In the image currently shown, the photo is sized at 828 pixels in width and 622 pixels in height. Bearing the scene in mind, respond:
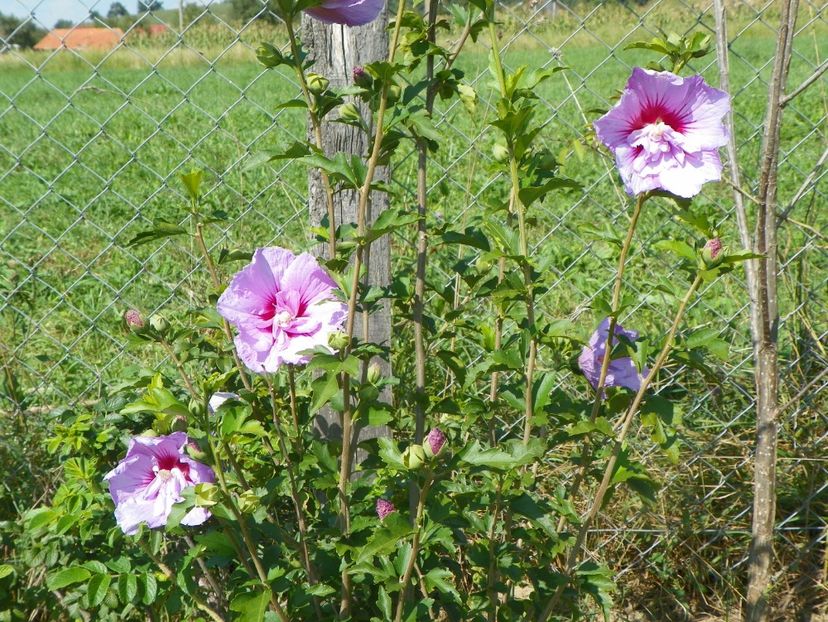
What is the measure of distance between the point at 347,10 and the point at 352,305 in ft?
1.32

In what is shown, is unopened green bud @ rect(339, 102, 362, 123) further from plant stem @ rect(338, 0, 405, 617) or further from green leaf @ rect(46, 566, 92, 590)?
green leaf @ rect(46, 566, 92, 590)

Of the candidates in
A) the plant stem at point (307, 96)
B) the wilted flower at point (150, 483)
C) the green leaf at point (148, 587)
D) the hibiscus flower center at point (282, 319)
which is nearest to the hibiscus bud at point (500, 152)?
the plant stem at point (307, 96)

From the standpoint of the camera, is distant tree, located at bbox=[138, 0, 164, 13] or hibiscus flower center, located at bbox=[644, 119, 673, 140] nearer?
hibiscus flower center, located at bbox=[644, 119, 673, 140]

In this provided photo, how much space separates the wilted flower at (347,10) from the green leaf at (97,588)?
1.01 m

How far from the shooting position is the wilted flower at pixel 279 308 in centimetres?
126

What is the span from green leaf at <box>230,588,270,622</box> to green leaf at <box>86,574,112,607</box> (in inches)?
13.5

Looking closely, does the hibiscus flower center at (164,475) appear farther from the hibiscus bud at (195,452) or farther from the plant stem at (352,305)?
the plant stem at (352,305)

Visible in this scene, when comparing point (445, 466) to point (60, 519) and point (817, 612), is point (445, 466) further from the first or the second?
point (817, 612)

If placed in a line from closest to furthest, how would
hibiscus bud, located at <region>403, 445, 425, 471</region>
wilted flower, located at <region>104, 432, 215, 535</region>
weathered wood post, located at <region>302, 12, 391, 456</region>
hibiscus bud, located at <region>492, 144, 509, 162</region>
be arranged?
hibiscus bud, located at <region>403, 445, 425, 471</region>, hibiscus bud, located at <region>492, 144, 509, 162</region>, wilted flower, located at <region>104, 432, 215, 535</region>, weathered wood post, located at <region>302, 12, 391, 456</region>

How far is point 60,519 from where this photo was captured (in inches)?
61.4

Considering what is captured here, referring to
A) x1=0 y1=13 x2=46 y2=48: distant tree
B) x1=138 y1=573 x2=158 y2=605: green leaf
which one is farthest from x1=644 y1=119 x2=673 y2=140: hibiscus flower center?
x1=0 y1=13 x2=46 y2=48: distant tree

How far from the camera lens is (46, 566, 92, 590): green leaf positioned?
152cm

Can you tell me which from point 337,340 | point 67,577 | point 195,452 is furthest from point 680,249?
point 67,577

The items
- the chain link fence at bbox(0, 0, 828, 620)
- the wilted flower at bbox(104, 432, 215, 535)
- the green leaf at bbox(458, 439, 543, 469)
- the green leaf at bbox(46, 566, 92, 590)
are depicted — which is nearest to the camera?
the green leaf at bbox(458, 439, 543, 469)
